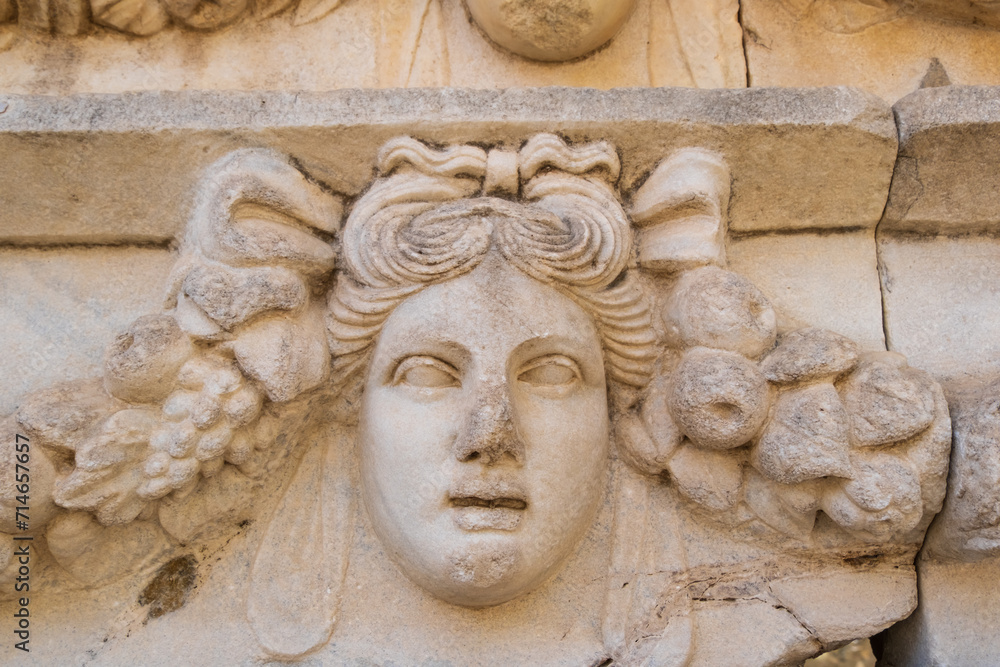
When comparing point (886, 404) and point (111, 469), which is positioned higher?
point (886, 404)

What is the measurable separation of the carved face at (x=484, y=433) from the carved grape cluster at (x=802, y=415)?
250 millimetres

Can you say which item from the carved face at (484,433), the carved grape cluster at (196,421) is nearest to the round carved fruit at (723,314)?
the carved face at (484,433)

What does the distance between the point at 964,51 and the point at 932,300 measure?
70 cm

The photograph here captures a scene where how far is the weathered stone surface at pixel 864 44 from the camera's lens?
2076 millimetres

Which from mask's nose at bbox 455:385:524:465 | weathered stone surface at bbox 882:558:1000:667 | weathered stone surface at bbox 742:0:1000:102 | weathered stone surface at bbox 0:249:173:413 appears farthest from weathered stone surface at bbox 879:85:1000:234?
weathered stone surface at bbox 0:249:173:413

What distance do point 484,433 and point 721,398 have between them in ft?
1.66

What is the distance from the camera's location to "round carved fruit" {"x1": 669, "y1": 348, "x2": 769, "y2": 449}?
163 cm

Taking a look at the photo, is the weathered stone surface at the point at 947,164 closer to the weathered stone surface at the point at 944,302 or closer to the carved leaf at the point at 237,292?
the weathered stone surface at the point at 944,302

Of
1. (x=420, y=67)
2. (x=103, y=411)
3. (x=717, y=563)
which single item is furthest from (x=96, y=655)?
(x=420, y=67)

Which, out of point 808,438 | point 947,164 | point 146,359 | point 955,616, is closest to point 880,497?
point 808,438

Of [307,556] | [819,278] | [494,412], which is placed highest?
[819,278]

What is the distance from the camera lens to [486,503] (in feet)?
5.33

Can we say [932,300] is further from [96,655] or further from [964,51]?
[96,655]

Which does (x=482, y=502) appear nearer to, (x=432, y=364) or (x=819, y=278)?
(x=432, y=364)
